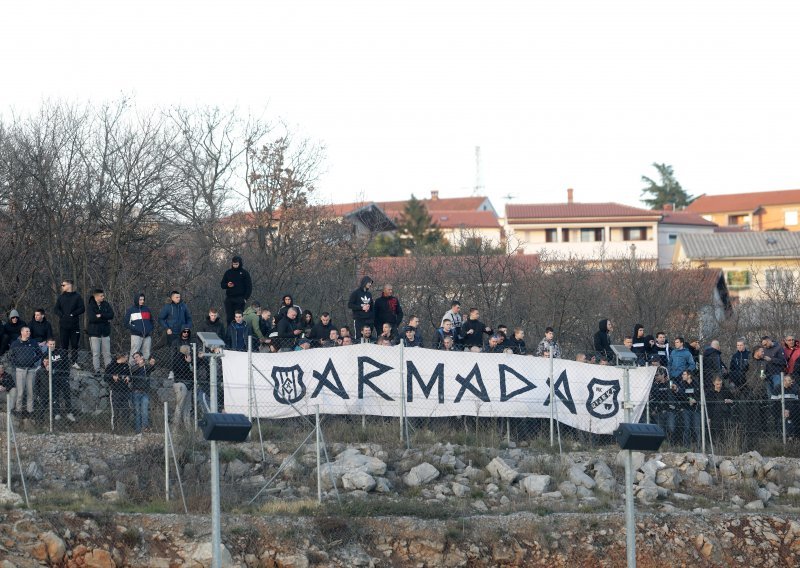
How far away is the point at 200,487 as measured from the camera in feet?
62.6

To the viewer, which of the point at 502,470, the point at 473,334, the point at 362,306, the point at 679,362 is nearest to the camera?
the point at 502,470

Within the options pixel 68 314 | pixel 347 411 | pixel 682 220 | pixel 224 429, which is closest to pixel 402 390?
pixel 347 411

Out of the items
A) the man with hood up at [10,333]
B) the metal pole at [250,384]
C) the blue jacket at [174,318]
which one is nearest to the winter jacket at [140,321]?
the blue jacket at [174,318]

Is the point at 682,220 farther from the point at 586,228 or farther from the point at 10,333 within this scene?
the point at 10,333

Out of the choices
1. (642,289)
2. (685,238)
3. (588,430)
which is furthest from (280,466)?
(685,238)

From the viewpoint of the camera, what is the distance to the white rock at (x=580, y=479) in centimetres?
2025

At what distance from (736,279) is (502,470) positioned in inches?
2261

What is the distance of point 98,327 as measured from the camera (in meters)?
21.9

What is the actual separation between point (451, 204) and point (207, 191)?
84.3 m

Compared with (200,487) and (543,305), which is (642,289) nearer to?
(543,305)

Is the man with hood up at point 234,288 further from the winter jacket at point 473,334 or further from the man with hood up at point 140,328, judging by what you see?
the winter jacket at point 473,334

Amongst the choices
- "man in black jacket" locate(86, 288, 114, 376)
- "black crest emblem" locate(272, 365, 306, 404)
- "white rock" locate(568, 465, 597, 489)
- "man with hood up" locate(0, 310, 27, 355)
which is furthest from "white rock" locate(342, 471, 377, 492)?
"man with hood up" locate(0, 310, 27, 355)

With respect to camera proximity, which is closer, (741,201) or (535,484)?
(535,484)

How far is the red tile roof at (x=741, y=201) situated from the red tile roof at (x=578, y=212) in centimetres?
3895
